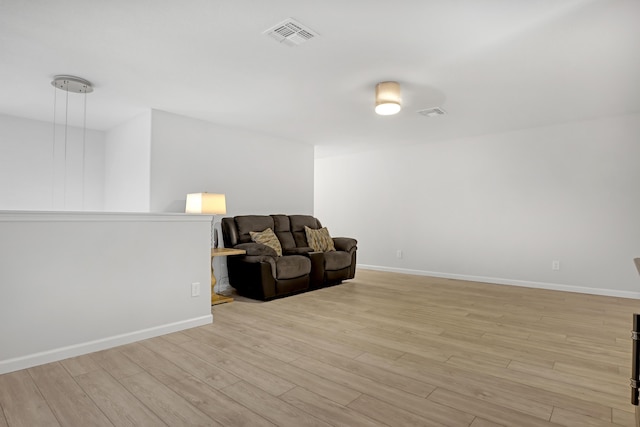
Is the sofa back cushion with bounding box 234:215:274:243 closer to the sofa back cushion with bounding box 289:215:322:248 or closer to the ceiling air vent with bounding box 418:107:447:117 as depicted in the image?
the sofa back cushion with bounding box 289:215:322:248

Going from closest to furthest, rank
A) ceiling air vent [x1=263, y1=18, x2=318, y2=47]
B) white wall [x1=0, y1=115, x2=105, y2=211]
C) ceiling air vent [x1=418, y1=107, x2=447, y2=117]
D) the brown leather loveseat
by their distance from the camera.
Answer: ceiling air vent [x1=263, y1=18, x2=318, y2=47] < the brown leather loveseat < ceiling air vent [x1=418, y1=107, x2=447, y2=117] < white wall [x1=0, y1=115, x2=105, y2=211]

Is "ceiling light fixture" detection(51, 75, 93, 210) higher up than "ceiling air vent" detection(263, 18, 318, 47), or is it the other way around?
"ceiling air vent" detection(263, 18, 318, 47)

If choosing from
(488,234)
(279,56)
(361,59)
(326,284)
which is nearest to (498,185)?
(488,234)

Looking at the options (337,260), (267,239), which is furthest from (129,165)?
(337,260)

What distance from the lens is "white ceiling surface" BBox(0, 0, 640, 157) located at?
227 cm

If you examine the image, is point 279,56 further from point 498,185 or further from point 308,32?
point 498,185

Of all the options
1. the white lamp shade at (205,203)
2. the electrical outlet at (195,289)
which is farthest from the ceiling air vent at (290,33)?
the electrical outlet at (195,289)

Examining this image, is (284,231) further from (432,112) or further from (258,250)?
(432,112)

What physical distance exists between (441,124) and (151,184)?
12.9 feet

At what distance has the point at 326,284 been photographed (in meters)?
5.07

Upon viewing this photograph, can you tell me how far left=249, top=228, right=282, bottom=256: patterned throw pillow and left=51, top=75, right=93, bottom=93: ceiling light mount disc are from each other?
2404 mm

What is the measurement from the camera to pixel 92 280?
2.54 m

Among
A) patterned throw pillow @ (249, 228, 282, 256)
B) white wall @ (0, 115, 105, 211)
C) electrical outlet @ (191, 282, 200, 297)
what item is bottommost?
electrical outlet @ (191, 282, 200, 297)

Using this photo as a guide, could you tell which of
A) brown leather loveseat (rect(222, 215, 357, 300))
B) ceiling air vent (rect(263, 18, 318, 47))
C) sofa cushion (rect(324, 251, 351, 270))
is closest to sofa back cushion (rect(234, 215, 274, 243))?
brown leather loveseat (rect(222, 215, 357, 300))
